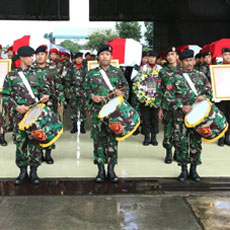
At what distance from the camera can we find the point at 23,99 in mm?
4898

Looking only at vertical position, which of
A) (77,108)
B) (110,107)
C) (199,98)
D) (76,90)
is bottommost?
(77,108)

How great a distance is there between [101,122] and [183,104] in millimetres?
1010

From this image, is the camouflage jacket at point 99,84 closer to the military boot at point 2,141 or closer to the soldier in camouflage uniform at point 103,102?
the soldier in camouflage uniform at point 103,102

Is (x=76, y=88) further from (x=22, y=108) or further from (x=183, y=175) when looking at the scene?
(x=183, y=175)

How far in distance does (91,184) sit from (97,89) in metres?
1.14

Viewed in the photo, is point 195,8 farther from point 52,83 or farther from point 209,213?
point 209,213

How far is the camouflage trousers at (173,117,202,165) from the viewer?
5.05 metres

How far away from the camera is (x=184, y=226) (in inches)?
147

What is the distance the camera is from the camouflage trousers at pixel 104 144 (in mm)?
5094

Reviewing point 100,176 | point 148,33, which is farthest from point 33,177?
point 148,33

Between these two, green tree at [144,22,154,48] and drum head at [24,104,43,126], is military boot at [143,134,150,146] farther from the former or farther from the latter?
green tree at [144,22,154,48]

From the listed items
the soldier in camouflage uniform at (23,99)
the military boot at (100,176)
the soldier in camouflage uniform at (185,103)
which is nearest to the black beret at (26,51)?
the soldier in camouflage uniform at (23,99)

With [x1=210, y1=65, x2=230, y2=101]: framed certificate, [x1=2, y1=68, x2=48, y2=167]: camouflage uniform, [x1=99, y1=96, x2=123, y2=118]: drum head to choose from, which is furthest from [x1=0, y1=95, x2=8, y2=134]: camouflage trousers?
[x1=210, y1=65, x2=230, y2=101]: framed certificate

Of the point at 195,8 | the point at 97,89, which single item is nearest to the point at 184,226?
the point at 97,89
